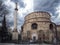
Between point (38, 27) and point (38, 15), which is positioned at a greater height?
point (38, 15)

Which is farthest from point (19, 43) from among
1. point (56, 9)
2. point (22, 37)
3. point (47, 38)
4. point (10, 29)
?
point (56, 9)

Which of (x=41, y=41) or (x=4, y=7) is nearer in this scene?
(x=41, y=41)

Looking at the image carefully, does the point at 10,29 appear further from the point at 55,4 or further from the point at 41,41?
the point at 55,4

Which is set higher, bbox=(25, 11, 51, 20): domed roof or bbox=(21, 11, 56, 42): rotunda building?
bbox=(25, 11, 51, 20): domed roof

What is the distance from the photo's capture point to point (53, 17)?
12.8 ft

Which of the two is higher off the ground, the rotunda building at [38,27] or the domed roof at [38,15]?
the domed roof at [38,15]

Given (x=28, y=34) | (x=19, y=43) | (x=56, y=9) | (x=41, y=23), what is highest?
(x=56, y=9)

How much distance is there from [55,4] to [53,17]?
0.37 metres

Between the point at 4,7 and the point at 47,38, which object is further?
the point at 4,7

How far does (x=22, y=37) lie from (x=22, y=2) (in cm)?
97

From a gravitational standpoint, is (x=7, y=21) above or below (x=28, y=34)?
above

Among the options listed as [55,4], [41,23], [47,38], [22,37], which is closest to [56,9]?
[55,4]

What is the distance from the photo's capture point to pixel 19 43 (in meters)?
3.90

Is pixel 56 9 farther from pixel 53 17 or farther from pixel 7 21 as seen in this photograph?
pixel 7 21
